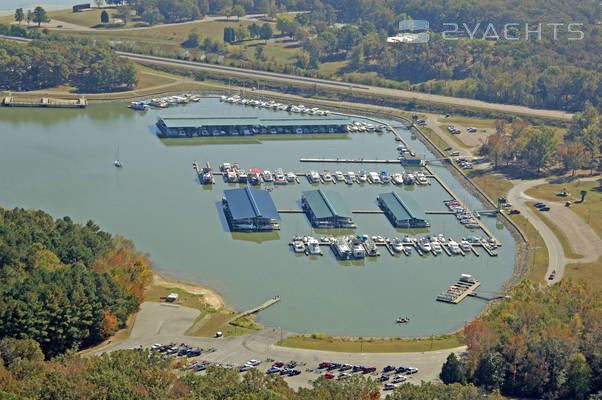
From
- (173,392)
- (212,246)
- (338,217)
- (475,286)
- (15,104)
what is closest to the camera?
(173,392)

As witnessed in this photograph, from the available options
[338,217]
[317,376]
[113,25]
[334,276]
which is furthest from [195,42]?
[317,376]

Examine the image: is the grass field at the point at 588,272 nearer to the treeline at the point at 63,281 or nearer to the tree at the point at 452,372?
the tree at the point at 452,372

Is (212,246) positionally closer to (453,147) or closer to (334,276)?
(334,276)

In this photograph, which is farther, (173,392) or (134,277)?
(134,277)

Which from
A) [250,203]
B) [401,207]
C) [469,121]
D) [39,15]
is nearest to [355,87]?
[469,121]

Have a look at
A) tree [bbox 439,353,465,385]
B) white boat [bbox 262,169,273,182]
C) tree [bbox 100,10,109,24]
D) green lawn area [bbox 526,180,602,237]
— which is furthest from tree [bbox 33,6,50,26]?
tree [bbox 439,353,465,385]

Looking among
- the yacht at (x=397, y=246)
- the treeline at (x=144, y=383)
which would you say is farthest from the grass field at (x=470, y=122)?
the treeline at (x=144, y=383)
